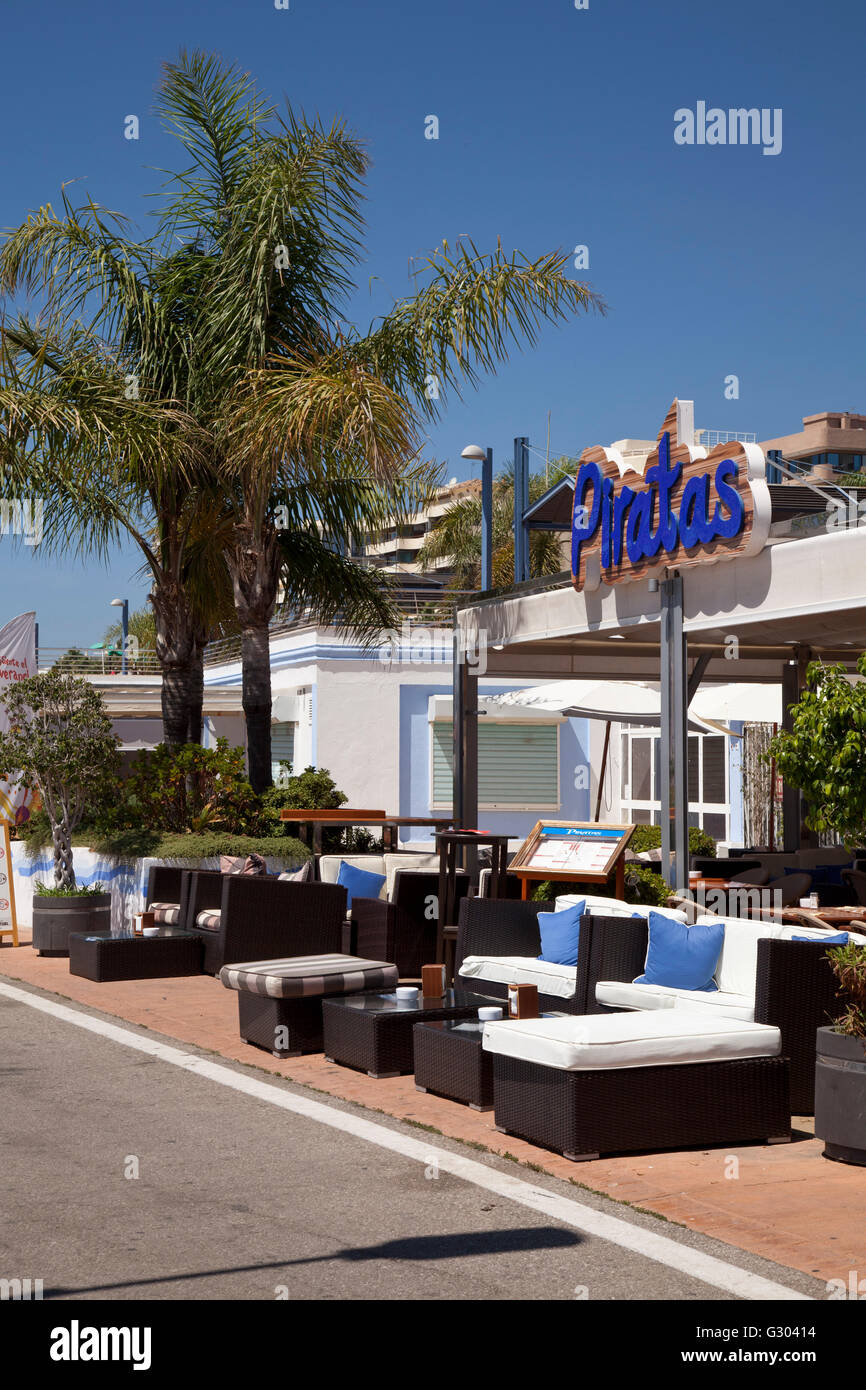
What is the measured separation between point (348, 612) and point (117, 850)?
3687 mm

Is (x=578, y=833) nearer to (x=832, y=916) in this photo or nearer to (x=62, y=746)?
(x=832, y=916)

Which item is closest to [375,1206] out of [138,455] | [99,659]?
[138,455]

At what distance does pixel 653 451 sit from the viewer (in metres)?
10.9


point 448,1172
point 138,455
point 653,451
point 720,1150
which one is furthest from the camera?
point 138,455

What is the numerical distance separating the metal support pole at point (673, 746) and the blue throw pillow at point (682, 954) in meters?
2.52

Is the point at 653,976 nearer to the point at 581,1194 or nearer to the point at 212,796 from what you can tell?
the point at 581,1194

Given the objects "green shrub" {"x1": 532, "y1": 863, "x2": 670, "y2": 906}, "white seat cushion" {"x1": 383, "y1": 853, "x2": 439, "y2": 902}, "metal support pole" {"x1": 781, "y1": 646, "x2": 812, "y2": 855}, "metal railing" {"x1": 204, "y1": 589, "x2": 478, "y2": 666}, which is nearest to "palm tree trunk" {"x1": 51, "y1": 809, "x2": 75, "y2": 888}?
"white seat cushion" {"x1": 383, "y1": 853, "x2": 439, "y2": 902}

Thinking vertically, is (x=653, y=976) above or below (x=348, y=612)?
below

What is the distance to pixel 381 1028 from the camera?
26.8 ft

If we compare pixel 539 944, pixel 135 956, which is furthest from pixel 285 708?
pixel 539 944

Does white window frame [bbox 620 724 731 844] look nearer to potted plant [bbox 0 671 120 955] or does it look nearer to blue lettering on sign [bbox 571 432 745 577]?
potted plant [bbox 0 671 120 955]

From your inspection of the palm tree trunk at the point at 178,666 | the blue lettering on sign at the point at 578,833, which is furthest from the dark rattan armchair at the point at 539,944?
the palm tree trunk at the point at 178,666

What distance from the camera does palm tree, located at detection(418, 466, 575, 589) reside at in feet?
123

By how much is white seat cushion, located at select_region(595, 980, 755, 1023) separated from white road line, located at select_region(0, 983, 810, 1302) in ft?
5.75
